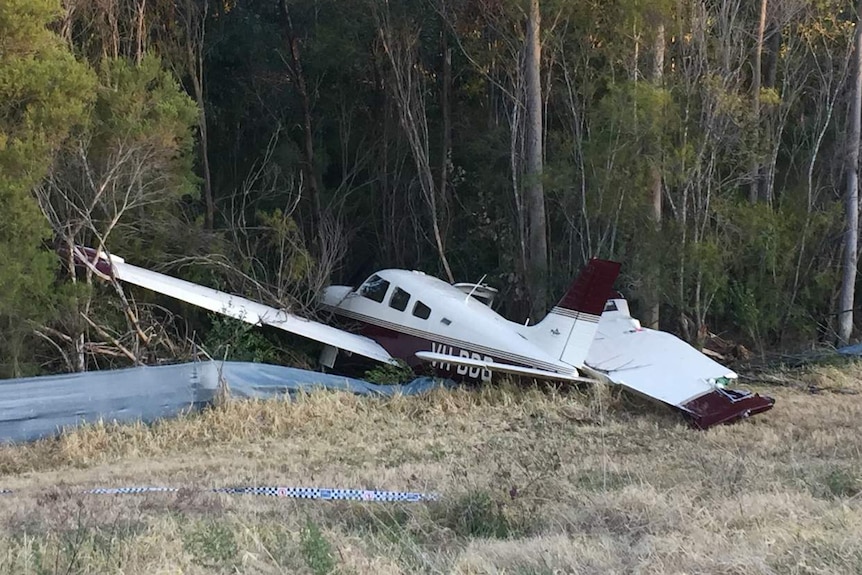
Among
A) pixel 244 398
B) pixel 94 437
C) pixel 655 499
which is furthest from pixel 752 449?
pixel 94 437

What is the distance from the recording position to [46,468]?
A: 852 cm

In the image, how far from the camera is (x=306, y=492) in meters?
6.21

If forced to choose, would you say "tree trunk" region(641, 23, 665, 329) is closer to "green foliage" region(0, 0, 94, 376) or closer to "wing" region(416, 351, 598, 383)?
"wing" region(416, 351, 598, 383)

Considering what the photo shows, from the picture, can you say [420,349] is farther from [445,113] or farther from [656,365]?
[445,113]

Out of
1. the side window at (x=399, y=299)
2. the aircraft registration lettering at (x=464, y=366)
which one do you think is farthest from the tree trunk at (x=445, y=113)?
the aircraft registration lettering at (x=464, y=366)

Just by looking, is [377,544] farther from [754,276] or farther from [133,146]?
[754,276]

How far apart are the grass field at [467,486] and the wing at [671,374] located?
9.5 inches

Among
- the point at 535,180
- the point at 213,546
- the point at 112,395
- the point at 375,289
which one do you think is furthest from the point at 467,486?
the point at 535,180

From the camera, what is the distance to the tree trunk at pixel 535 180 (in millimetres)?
14414

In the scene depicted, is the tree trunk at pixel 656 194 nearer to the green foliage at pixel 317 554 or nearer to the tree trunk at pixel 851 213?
the tree trunk at pixel 851 213

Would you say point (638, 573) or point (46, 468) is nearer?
point (638, 573)

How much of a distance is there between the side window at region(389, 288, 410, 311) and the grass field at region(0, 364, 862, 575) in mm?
2296

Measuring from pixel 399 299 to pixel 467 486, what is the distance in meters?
6.87

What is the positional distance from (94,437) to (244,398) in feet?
6.29
